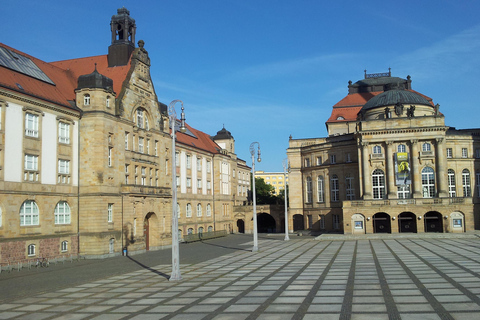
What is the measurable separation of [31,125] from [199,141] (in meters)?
42.4

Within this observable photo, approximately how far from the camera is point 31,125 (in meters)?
38.6

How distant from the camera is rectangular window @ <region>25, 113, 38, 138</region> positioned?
38.0 meters

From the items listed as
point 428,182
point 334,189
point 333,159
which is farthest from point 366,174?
point 333,159

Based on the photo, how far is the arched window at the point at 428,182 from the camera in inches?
2736

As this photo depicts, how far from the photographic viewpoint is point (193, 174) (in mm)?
72500

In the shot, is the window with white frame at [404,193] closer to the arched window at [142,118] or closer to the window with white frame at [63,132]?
the arched window at [142,118]

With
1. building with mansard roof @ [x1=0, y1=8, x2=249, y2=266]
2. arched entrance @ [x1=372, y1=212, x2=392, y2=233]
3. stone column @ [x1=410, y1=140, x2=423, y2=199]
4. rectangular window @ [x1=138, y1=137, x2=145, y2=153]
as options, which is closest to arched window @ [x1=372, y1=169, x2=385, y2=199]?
arched entrance @ [x1=372, y1=212, x2=392, y2=233]

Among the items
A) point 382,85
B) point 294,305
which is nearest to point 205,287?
point 294,305

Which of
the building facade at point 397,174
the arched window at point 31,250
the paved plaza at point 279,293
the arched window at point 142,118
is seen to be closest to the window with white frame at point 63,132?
the arched window at point 31,250

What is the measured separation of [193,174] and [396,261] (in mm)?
42459

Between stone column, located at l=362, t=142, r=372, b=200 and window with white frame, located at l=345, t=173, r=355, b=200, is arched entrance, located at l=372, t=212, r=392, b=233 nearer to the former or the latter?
stone column, located at l=362, t=142, r=372, b=200

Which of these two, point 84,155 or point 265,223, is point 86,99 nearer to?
point 84,155

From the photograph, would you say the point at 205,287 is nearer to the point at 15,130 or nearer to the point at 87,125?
the point at 15,130

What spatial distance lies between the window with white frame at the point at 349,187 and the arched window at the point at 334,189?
180cm
